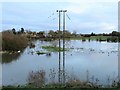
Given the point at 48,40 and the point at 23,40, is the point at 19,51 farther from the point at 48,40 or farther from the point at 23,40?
the point at 48,40

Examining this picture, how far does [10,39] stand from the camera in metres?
27.5

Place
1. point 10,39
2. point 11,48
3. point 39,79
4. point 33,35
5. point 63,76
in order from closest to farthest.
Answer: point 39,79 < point 63,76 < point 10,39 < point 11,48 < point 33,35

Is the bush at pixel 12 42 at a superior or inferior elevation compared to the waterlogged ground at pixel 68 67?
superior

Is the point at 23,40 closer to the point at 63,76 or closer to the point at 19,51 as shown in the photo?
the point at 19,51

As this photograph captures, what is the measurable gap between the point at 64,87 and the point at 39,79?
177 centimetres

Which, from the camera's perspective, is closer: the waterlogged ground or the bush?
the waterlogged ground

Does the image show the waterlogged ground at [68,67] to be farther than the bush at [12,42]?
No

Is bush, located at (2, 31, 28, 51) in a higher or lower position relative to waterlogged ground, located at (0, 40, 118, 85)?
higher

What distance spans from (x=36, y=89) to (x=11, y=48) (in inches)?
937

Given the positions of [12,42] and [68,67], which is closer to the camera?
[68,67]

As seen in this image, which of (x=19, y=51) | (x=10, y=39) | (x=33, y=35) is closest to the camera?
(x=10, y=39)

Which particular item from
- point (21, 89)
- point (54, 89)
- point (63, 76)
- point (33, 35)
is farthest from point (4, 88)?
point (33, 35)

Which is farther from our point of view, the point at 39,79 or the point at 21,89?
the point at 39,79

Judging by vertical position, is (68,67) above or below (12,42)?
below
